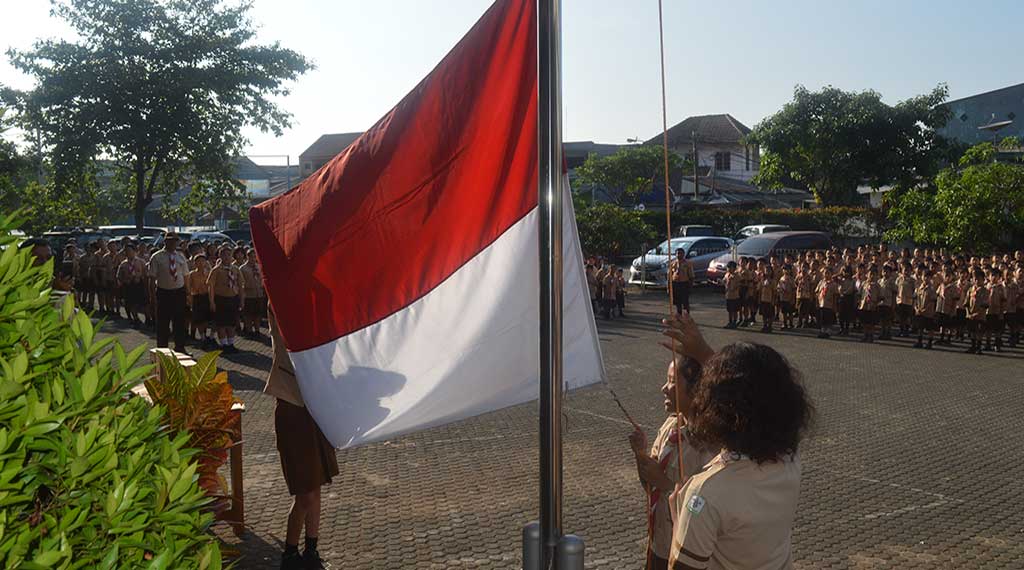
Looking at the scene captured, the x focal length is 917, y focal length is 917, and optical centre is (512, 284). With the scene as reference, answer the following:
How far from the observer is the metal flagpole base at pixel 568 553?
2.92 metres

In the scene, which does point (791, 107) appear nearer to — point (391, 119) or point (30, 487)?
point (391, 119)

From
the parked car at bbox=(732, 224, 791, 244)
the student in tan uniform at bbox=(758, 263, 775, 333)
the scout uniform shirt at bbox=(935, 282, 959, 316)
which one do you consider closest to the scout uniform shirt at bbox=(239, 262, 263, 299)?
the student in tan uniform at bbox=(758, 263, 775, 333)

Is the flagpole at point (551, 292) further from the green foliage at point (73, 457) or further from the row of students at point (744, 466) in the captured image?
the green foliage at point (73, 457)

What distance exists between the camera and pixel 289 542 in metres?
5.66

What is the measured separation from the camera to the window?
74.7m

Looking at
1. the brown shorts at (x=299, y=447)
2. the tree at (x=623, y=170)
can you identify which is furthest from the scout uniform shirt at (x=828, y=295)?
the tree at (x=623, y=170)

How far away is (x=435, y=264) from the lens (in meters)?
4.06

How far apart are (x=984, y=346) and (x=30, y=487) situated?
1998cm

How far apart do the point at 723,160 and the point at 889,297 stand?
5797cm

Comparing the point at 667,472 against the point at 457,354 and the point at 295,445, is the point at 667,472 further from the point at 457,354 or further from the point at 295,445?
the point at 295,445

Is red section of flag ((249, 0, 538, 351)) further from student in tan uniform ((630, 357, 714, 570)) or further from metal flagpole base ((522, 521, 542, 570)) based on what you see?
metal flagpole base ((522, 521, 542, 570))

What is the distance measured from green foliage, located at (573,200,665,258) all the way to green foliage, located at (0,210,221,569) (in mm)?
27517

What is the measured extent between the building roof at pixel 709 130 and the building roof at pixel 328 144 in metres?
26.4

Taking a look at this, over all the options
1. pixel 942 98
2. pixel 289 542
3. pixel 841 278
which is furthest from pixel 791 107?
pixel 289 542
